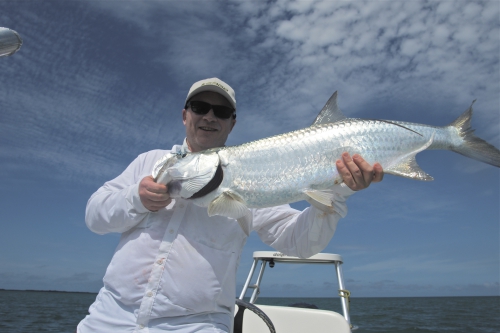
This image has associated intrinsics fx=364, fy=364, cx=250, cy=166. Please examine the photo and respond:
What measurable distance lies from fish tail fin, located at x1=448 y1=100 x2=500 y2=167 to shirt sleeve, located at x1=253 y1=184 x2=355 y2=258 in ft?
4.34

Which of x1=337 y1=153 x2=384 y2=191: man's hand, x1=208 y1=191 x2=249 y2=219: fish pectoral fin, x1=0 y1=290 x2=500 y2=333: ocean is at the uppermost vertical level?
x1=337 y1=153 x2=384 y2=191: man's hand

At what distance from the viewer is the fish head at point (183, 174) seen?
2955 millimetres

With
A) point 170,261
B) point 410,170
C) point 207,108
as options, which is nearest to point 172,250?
point 170,261

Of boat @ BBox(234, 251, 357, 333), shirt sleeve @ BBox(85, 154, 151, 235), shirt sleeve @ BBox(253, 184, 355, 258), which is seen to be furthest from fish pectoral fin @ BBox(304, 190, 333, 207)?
boat @ BBox(234, 251, 357, 333)

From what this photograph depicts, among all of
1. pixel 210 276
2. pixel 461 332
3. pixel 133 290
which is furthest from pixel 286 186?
pixel 461 332

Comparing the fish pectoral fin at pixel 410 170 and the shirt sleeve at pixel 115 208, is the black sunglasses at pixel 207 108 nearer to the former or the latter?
the shirt sleeve at pixel 115 208

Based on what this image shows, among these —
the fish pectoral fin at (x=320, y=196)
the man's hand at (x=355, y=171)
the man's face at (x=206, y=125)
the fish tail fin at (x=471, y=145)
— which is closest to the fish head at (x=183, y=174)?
the man's face at (x=206, y=125)

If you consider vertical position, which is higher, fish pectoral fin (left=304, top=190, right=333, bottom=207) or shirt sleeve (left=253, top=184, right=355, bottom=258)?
fish pectoral fin (left=304, top=190, right=333, bottom=207)

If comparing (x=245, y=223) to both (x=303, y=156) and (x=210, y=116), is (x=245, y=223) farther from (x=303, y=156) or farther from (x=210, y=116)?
(x=210, y=116)

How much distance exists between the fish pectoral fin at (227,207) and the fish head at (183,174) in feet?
0.58

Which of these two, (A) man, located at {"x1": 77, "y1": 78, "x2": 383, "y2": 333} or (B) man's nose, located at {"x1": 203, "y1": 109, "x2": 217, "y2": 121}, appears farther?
(B) man's nose, located at {"x1": 203, "y1": 109, "x2": 217, "y2": 121}

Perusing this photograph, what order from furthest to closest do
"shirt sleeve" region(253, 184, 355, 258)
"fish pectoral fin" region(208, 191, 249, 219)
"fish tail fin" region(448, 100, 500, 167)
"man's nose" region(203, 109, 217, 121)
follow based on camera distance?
"man's nose" region(203, 109, 217, 121) → "fish tail fin" region(448, 100, 500, 167) → "shirt sleeve" region(253, 184, 355, 258) → "fish pectoral fin" region(208, 191, 249, 219)

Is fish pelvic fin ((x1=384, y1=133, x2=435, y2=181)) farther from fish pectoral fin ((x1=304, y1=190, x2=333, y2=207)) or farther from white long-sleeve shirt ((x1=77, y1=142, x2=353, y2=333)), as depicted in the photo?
fish pectoral fin ((x1=304, y1=190, x2=333, y2=207))

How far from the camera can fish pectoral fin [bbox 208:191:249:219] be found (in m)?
3.00
